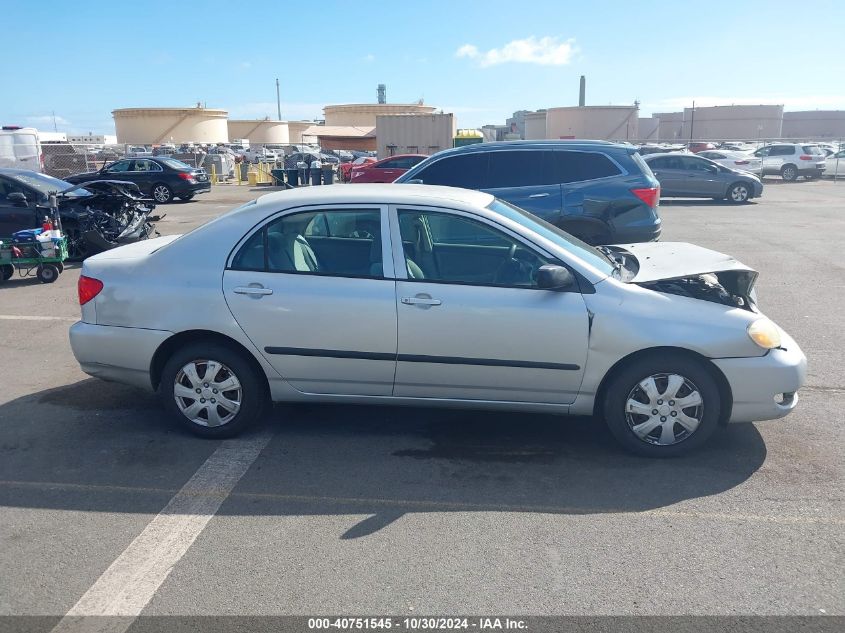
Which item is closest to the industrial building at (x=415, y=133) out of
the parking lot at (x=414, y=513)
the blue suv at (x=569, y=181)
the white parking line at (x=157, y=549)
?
the blue suv at (x=569, y=181)

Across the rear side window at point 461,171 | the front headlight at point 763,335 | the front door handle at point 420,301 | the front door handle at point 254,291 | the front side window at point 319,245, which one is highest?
the rear side window at point 461,171

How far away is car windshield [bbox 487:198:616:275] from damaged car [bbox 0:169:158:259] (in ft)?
28.3

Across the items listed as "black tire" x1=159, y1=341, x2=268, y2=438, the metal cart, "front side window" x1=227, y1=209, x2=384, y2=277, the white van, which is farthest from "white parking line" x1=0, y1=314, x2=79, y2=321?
the white van

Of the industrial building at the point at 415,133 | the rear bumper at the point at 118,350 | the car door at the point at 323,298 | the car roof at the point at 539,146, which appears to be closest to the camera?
the car door at the point at 323,298

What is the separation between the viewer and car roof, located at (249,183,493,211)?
4.80m

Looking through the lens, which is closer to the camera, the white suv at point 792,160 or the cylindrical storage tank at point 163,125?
the white suv at point 792,160

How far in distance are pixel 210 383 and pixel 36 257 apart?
667cm

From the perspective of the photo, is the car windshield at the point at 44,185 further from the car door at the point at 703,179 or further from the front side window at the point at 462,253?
the car door at the point at 703,179

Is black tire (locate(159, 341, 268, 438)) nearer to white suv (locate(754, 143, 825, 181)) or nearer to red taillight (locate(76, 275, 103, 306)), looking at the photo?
red taillight (locate(76, 275, 103, 306))

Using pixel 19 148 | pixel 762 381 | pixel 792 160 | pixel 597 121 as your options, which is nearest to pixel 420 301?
pixel 762 381

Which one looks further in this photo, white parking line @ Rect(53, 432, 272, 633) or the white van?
the white van

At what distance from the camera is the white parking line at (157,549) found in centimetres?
317

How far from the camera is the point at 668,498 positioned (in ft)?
13.6

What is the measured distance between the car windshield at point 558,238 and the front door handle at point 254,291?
1.54 meters
